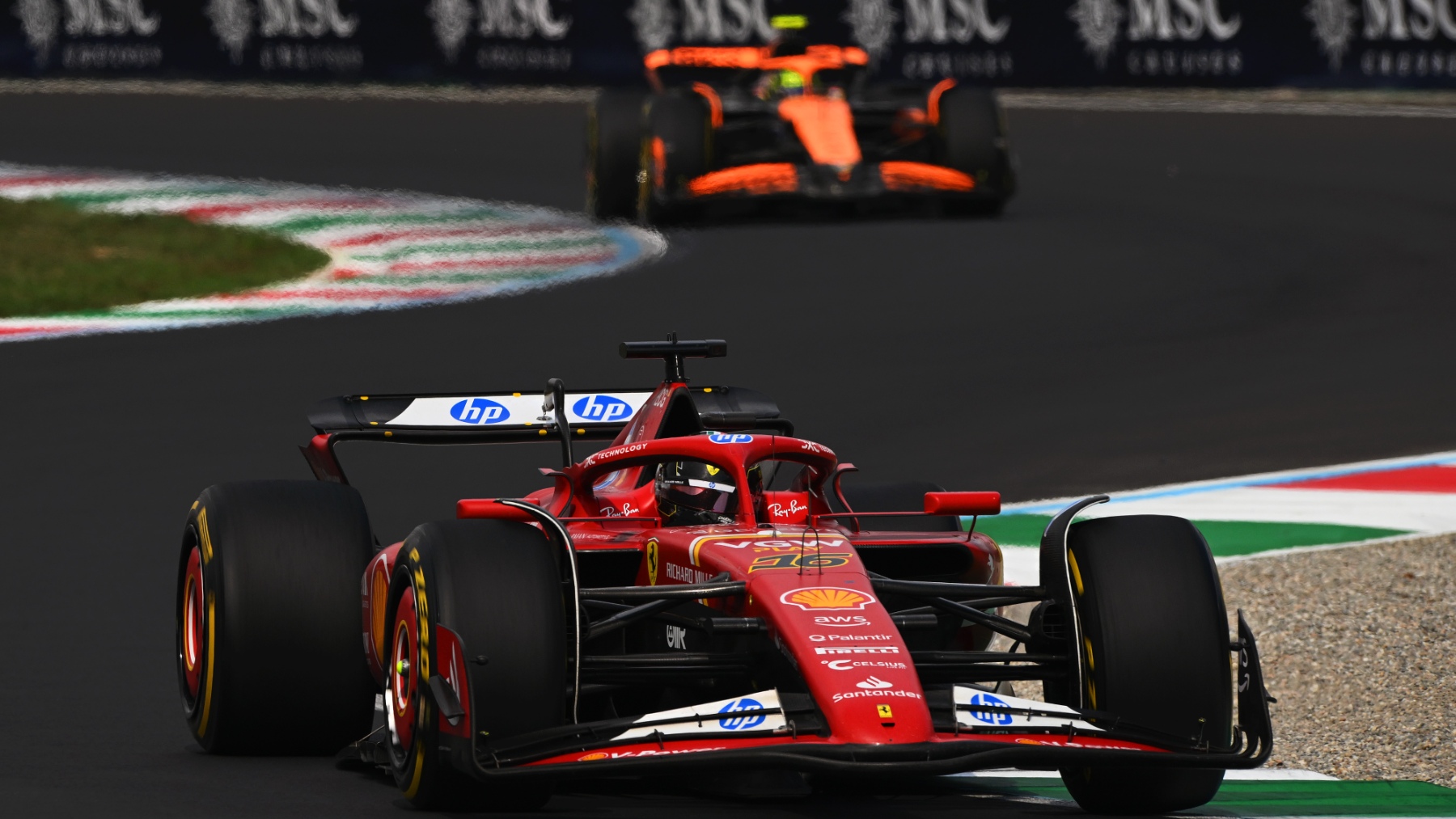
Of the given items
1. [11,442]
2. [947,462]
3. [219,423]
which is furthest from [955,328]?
[11,442]

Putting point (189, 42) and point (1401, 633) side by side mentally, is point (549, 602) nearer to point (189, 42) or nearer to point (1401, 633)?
point (1401, 633)

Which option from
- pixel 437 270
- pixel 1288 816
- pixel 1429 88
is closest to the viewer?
pixel 1288 816

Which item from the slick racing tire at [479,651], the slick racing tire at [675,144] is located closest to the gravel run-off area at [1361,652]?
the slick racing tire at [479,651]

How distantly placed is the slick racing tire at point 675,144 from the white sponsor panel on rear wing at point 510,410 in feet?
34.9

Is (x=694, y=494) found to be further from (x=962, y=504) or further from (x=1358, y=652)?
(x=1358, y=652)

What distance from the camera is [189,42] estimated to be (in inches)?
1150

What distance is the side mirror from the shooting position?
703cm

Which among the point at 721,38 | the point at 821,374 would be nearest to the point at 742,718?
the point at 821,374

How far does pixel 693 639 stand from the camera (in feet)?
22.9

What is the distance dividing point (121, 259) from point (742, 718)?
13804mm

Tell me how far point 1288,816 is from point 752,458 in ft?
5.57

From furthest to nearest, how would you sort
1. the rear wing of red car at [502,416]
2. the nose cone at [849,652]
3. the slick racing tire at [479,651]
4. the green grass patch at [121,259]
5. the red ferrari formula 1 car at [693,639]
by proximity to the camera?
the green grass patch at [121,259] < the rear wing of red car at [502,416] < the slick racing tire at [479,651] < the red ferrari formula 1 car at [693,639] < the nose cone at [849,652]

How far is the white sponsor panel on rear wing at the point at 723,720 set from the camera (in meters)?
6.00

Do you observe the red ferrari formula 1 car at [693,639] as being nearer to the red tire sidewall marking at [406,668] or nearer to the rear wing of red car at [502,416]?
the red tire sidewall marking at [406,668]
